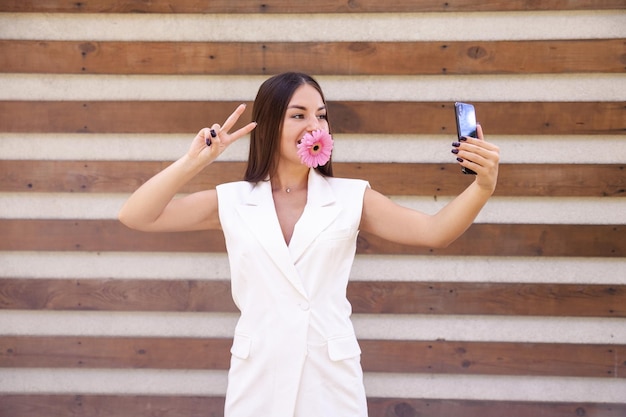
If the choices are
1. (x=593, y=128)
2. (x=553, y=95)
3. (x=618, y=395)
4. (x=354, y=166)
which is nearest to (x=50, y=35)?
(x=354, y=166)

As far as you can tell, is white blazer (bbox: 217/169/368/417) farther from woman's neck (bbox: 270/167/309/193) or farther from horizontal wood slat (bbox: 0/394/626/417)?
horizontal wood slat (bbox: 0/394/626/417)

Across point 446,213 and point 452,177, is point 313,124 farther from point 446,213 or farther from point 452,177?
point 452,177

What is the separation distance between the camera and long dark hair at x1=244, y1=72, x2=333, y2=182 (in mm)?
2307

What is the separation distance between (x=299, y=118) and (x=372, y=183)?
118 centimetres

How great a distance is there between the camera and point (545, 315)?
342 centimetres

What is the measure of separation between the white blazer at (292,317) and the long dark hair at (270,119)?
202 millimetres

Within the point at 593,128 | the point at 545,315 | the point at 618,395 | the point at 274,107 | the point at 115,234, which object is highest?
the point at 593,128

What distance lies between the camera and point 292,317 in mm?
2145

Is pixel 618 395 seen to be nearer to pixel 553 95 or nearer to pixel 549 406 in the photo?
pixel 549 406

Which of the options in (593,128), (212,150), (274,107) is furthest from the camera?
(593,128)

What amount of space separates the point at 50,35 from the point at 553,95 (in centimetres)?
268

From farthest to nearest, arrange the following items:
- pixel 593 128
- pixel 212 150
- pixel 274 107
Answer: pixel 593 128 → pixel 274 107 → pixel 212 150

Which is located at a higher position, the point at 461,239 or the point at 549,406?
the point at 461,239

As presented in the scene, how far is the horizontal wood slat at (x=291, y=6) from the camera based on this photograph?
3.33 metres
